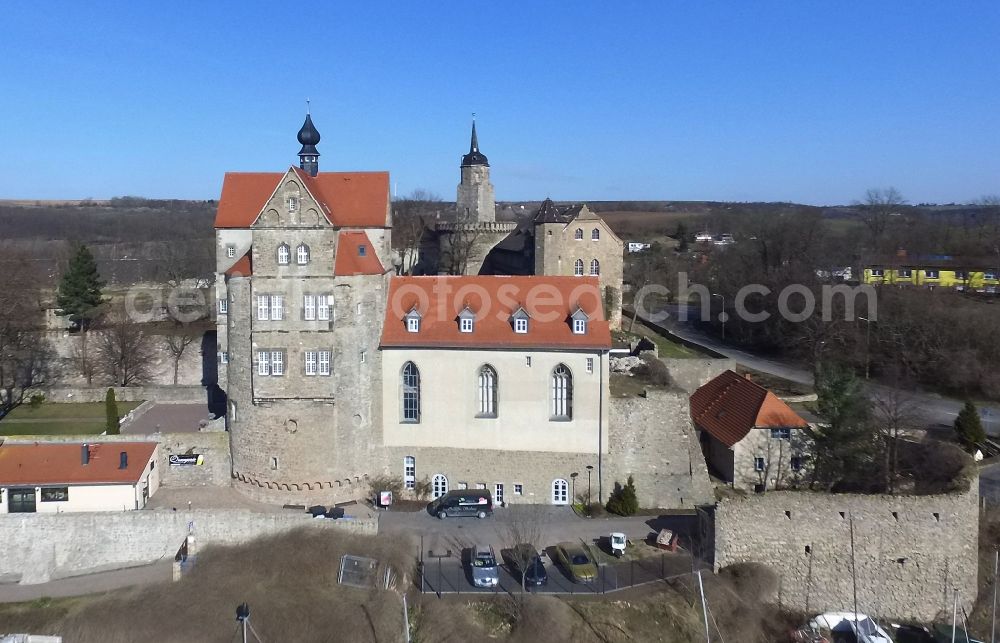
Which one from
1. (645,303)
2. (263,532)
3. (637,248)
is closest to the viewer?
(263,532)

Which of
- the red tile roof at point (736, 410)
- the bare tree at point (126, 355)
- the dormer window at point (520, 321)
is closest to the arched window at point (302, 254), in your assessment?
the dormer window at point (520, 321)

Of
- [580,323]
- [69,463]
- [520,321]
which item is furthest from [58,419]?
[580,323]

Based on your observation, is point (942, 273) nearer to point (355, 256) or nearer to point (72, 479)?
point (355, 256)

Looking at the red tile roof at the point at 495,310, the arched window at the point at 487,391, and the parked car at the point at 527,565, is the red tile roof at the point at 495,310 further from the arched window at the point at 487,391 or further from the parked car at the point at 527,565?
the parked car at the point at 527,565

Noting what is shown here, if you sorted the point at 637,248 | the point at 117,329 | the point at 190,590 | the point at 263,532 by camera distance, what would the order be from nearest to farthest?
the point at 190,590
the point at 263,532
the point at 117,329
the point at 637,248

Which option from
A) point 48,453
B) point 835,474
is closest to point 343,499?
point 48,453

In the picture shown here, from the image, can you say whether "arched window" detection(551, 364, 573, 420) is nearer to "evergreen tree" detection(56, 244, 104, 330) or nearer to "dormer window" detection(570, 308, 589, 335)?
"dormer window" detection(570, 308, 589, 335)

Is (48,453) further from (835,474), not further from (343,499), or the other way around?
(835,474)
